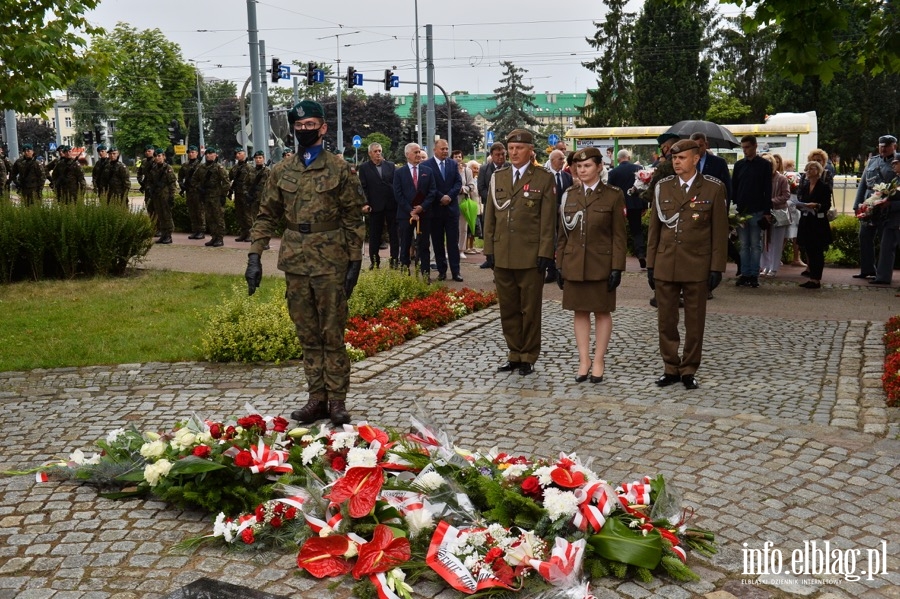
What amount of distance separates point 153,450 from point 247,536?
105cm

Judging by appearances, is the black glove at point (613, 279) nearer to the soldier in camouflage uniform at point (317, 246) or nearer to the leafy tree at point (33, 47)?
the soldier in camouflage uniform at point (317, 246)

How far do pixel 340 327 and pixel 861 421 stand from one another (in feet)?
12.7

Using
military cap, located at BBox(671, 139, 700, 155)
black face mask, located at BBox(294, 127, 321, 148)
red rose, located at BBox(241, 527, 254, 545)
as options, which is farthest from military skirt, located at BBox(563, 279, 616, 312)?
red rose, located at BBox(241, 527, 254, 545)

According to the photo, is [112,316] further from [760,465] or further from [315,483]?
[760,465]

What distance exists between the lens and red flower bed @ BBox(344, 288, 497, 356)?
391 inches

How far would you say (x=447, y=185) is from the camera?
14430mm

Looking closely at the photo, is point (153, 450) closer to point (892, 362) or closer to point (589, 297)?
point (589, 297)

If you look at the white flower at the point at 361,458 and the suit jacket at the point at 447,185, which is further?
the suit jacket at the point at 447,185

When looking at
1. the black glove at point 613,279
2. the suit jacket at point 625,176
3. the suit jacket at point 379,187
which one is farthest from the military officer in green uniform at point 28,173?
the black glove at point 613,279

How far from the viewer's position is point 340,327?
7.02 metres

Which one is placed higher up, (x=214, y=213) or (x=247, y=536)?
(x=214, y=213)

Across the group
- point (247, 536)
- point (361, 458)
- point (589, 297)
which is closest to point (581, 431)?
point (589, 297)

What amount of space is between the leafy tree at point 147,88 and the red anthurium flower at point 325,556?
7202 cm

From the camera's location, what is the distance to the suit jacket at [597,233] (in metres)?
8.23
